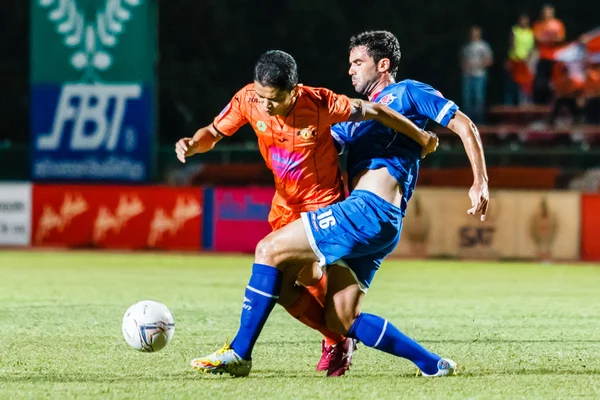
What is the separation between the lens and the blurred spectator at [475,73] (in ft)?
65.0

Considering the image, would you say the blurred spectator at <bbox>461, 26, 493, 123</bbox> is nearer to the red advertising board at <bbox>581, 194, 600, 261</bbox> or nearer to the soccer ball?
the red advertising board at <bbox>581, 194, 600, 261</bbox>

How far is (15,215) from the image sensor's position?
16969 millimetres

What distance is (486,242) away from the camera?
16.0 metres

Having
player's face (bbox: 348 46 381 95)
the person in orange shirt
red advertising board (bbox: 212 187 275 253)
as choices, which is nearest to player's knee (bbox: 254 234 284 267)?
the person in orange shirt

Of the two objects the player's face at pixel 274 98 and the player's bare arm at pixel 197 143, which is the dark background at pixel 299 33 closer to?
the player's bare arm at pixel 197 143

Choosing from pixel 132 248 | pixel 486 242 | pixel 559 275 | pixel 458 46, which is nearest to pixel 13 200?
pixel 132 248

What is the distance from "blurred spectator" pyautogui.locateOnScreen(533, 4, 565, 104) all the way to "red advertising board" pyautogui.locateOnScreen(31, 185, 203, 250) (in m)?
7.03

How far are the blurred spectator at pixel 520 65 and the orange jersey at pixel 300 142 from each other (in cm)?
1450

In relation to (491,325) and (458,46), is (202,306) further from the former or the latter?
(458,46)

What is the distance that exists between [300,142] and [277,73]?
1.54 feet

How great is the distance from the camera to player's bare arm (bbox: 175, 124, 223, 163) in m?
6.24

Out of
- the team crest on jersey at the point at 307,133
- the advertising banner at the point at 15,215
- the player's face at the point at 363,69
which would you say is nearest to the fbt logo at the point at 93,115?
the advertising banner at the point at 15,215

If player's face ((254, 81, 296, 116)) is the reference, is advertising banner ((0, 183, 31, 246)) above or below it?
below

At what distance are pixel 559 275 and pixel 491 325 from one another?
5.33m
